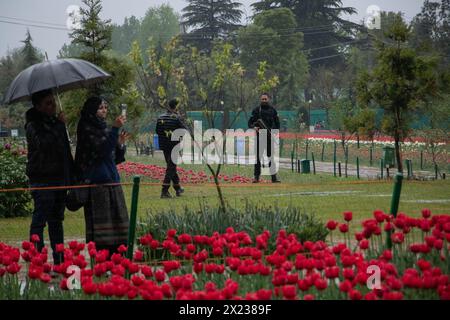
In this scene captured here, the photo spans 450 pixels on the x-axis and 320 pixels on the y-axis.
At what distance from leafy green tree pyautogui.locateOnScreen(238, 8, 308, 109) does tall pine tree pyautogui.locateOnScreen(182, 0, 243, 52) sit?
6917 mm

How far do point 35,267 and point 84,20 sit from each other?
1574 cm

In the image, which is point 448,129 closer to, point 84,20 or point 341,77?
point 84,20

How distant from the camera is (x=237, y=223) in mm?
9242

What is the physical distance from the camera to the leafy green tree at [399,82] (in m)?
19.8

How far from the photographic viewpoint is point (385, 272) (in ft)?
17.5

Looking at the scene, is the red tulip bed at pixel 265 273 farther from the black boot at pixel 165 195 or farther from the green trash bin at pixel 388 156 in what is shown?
the green trash bin at pixel 388 156

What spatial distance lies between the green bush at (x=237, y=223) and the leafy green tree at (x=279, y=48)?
51.9 meters

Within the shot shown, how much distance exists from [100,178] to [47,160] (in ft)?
1.85

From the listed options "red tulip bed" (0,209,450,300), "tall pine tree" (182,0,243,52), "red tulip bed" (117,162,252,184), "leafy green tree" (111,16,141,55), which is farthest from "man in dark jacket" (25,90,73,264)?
"leafy green tree" (111,16,141,55)

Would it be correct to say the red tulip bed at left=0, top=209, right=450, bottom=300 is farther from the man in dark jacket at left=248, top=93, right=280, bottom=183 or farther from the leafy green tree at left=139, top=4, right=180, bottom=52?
the leafy green tree at left=139, top=4, right=180, bottom=52

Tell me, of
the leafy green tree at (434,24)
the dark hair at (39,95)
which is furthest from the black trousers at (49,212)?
the leafy green tree at (434,24)
